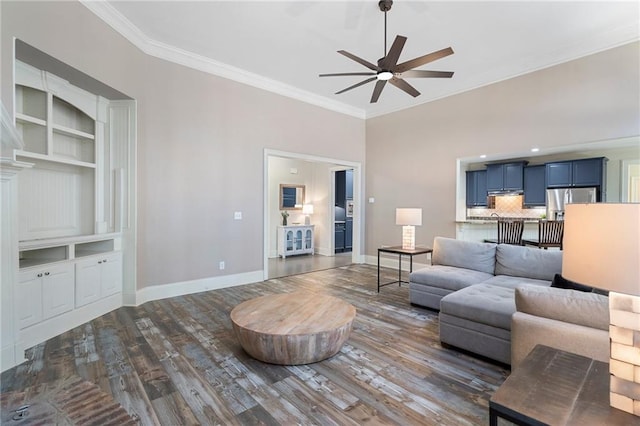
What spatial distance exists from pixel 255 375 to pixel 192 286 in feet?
8.60

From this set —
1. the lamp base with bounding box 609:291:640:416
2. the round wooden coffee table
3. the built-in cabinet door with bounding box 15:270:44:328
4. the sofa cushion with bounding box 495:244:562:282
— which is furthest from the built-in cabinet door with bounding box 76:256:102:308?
the sofa cushion with bounding box 495:244:562:282

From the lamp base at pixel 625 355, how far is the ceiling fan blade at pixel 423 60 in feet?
8.38

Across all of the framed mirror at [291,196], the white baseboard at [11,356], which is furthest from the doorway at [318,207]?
the white baseboard at [11,356]

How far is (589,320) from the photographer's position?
1.78m

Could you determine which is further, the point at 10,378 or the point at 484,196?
the point at 484,196

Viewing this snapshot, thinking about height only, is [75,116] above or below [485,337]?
above

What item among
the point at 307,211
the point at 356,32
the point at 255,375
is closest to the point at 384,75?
the point at 356,32

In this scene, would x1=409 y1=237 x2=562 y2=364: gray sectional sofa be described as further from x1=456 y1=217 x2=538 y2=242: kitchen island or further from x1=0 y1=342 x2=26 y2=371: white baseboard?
x1=0 y1=342 x2=26 y2=371: white baseboard

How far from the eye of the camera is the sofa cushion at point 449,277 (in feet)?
11.8

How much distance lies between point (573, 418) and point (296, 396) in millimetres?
1600

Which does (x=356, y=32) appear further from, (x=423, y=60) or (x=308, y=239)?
(x=308, y=239)

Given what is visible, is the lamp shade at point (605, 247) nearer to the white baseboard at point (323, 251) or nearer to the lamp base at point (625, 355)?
the lamp base at point (625, 355)

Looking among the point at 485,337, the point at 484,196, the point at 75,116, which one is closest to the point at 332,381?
the point at 485,337

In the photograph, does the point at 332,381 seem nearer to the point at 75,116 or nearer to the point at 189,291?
the point at 189,291
